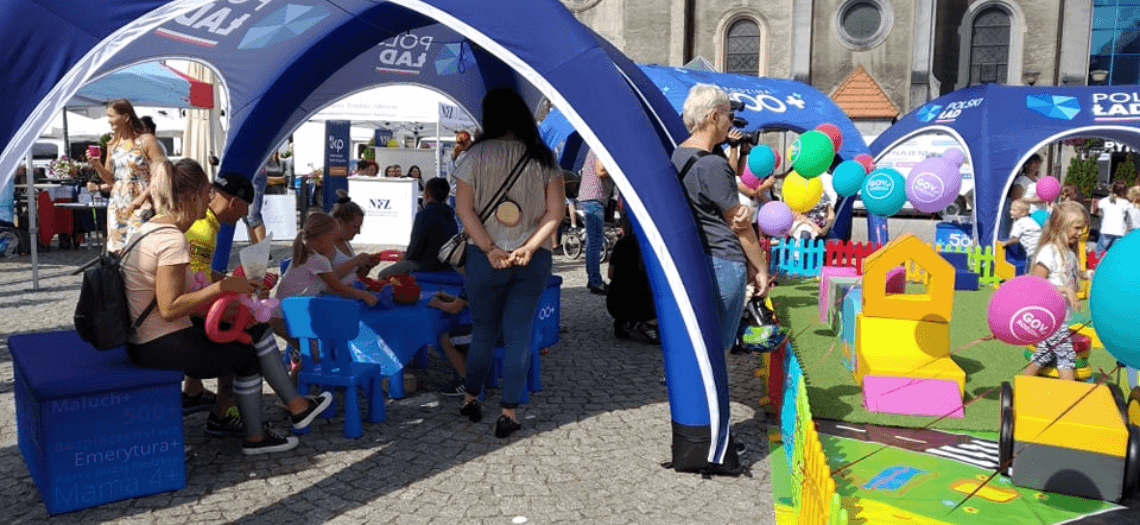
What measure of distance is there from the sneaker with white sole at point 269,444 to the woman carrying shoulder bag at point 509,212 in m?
1.15

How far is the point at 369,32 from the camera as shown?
23.7 ft

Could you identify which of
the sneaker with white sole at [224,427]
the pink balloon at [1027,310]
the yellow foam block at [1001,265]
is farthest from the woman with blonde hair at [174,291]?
the yellow foam block at [1001,265]

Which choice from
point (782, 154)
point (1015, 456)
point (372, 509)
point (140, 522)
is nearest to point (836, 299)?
point (1015, 456)

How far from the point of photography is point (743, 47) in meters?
31.9

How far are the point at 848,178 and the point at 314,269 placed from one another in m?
5.64

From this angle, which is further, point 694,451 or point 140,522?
point 694,451

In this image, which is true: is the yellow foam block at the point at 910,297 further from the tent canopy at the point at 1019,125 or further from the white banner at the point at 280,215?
the white banner at the point at 280,215

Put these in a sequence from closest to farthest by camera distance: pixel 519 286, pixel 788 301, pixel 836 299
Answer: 1. pixel 519 286
2. pixel 836 299
3. pixel 788 301

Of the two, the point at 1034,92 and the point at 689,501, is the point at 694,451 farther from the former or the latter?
the point at 1034,92

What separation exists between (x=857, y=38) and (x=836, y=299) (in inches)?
981

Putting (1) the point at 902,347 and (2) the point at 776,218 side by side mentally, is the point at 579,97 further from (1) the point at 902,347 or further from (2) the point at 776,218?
(2) the point at 776,218

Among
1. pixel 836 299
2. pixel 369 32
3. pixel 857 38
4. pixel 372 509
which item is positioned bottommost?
pixel 372 509

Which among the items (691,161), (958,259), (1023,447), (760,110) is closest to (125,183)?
(691,161)

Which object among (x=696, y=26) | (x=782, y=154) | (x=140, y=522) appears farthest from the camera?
(x=696, y=26)
